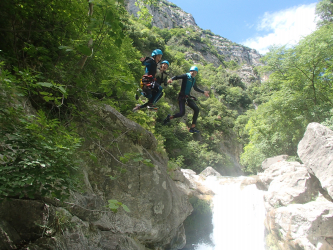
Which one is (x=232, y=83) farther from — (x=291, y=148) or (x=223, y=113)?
(x=291, y=148)

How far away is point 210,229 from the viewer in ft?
36.5

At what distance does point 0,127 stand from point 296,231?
29.7 ft

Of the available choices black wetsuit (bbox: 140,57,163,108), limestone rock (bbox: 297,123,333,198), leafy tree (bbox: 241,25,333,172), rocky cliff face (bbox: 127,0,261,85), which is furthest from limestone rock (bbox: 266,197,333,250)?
rocky cliff face (bbox: 127,0,261,85)

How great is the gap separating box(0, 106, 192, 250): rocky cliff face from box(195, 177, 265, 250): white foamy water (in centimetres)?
408

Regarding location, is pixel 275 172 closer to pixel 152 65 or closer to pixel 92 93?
pixel 152 65

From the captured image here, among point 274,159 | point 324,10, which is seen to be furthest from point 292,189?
point 324,10

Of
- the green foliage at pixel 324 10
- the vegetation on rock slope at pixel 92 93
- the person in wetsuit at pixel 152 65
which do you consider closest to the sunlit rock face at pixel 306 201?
the vegetation on rock slope at pixel 92 93

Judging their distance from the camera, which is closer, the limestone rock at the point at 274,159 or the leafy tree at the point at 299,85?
the leafy tree at the point at 299,85

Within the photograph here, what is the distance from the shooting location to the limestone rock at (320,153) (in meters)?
7.53

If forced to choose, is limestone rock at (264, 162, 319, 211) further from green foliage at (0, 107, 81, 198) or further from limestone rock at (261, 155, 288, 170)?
green foliage at (0, 107, 81, 198)

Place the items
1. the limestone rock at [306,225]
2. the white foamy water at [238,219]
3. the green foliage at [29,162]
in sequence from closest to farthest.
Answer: the green foliage at [29,162], the limestone rock at [306,225], the white foamy water at [238,219]

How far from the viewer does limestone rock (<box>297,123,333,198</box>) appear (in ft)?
24.7

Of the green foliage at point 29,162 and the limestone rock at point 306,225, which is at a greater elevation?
the green foliage at point 29,162

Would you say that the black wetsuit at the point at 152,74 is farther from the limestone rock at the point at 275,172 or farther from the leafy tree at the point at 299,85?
the leafy tree at the point at 299,85
